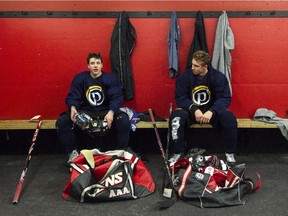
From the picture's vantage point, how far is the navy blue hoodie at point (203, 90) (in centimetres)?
283

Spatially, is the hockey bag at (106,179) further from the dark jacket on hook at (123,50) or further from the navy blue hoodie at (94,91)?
the dark jacket on hook at (123,50)

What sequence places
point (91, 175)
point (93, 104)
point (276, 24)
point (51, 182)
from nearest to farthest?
point (91, 175) → point (51, 182) → point (93, 104) → point (276, 24)

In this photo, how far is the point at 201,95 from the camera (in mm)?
2896

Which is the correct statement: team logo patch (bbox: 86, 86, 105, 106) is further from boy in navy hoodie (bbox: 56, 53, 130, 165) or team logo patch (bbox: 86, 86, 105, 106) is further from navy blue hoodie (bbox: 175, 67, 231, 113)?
navy blue hoodie (bbox: 175, 67, 231, 113)

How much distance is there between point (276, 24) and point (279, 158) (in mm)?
1207

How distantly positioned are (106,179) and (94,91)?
0.94 meters

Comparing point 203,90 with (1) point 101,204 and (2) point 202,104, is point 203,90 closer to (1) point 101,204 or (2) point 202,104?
(2) point 202,104

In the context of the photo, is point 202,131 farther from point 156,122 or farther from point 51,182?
point 51,182

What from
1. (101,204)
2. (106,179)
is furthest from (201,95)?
(101,204)

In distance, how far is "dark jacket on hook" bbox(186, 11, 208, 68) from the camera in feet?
9.79

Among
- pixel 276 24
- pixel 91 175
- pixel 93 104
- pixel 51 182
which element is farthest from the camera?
pixel 276 24

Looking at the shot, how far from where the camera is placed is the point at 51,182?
8.21 feet

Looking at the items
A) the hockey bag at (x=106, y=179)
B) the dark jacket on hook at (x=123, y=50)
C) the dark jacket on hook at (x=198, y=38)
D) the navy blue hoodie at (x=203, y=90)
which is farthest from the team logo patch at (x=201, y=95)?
the hockey bag at (x=106, y=179)

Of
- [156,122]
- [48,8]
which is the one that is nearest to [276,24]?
[156,122]
